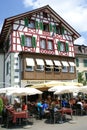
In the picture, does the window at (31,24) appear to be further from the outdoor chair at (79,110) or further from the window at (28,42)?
the outdoor chair at (79,110)

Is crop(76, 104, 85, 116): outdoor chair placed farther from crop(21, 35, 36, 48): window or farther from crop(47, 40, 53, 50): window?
crop(47, 40, 53, 50): window

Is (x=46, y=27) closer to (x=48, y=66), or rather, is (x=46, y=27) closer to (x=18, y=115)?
(x=48, y=66)

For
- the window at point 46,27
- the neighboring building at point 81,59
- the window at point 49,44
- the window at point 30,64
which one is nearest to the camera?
the window at point 30,64

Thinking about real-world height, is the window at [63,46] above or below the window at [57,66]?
above

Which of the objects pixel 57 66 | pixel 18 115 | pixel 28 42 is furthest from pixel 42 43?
pixel 18 115

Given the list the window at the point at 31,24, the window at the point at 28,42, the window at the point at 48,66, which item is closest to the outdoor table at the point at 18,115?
the window at the point at 48,66

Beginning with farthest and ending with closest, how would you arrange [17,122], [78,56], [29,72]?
[78,56] → [29,72] → [17,122]

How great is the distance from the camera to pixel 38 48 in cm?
3011

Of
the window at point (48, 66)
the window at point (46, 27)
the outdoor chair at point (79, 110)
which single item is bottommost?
the outdoor chair at point (79, 110)

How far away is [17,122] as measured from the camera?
1585 cm

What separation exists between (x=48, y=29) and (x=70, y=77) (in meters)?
6.88

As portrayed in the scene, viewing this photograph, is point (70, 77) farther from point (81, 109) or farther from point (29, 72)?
point (81, 109)

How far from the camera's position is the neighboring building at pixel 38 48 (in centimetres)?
2822

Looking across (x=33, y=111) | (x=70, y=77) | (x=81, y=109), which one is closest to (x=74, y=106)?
(x=81, y=109)
